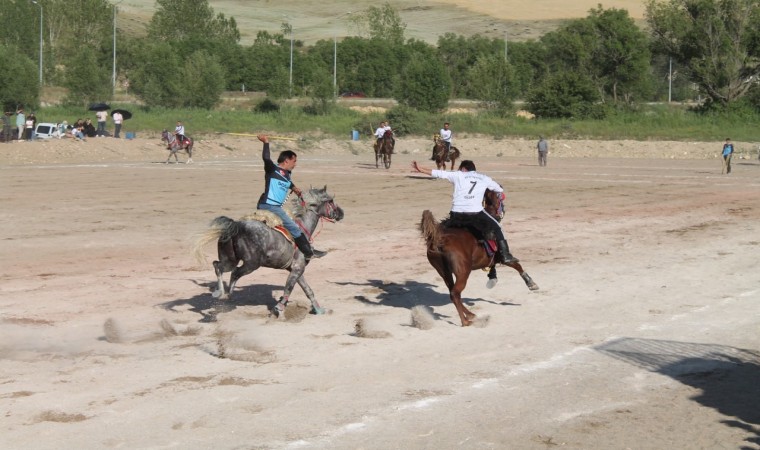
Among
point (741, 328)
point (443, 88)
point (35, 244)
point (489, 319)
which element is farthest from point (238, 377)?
point (443, 88)

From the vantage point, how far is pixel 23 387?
34.5 feet

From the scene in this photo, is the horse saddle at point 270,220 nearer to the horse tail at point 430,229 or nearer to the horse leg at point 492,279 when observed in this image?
the horse tail at point 430,229

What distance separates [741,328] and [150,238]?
12409 millimetres

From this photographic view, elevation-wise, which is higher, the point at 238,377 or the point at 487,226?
the point at 487,226

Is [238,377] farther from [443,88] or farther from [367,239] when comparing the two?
[443,88]

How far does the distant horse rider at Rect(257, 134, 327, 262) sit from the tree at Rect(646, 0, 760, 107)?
250ft

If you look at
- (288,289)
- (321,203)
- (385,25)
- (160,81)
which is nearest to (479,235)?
(321,203)

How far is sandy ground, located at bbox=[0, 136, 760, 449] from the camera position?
941 centimetres

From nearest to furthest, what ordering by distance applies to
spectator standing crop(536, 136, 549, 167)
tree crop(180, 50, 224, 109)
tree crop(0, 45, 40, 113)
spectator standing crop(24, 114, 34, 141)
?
spectator standing crop(536, 136, 549, 167), spectator standing crop(24, 114, 34, 141), tree crop(0, 45, 40, 113), tree crop(180, 50, 224, 109)

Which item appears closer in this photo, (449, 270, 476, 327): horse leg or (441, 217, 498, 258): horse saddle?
(449, 270, 476, 327): horse leg

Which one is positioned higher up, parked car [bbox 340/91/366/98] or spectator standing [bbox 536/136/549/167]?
parked car [bbox 340/91/366/98]

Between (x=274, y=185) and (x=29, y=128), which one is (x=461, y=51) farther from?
(x=274, y=185)

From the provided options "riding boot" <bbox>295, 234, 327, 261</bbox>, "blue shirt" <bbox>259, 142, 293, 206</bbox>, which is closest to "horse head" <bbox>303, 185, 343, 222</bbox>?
"blue shirt" <bbox>259, 142, 293, 206</bbox>

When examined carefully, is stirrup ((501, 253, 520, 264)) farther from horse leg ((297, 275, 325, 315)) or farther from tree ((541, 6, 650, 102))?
tree ((541, 6, 650, 102))
